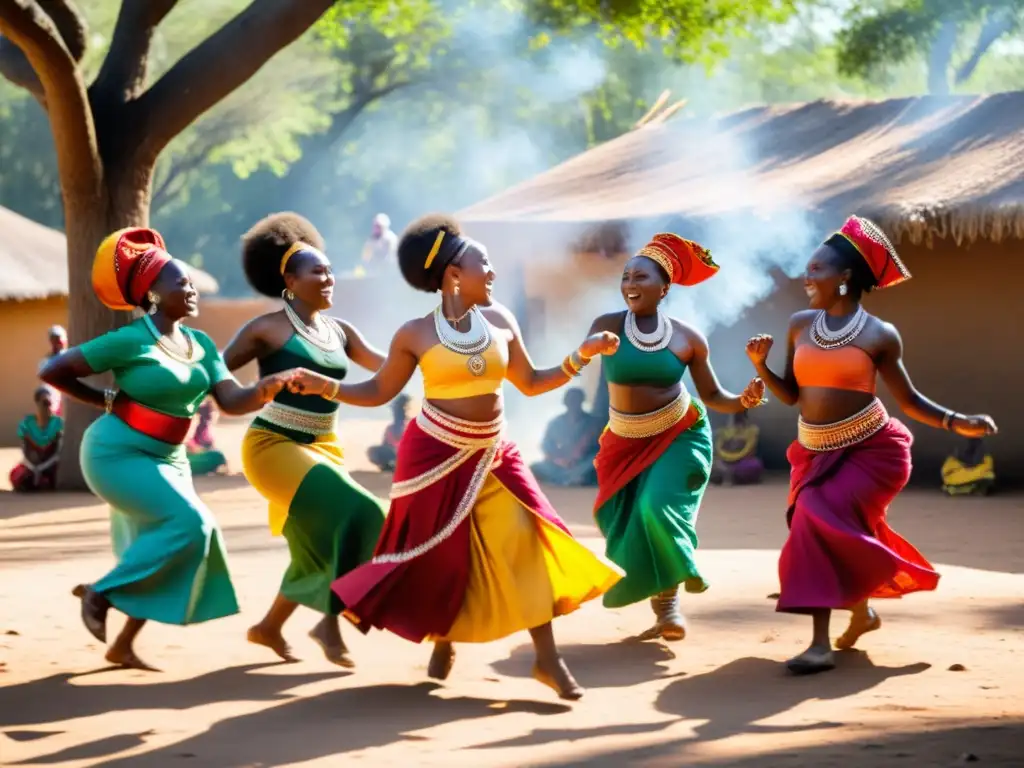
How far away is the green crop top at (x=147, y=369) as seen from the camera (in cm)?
684

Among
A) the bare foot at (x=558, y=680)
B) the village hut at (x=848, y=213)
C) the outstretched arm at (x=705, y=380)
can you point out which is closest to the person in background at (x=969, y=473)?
the village hut at (x=848, y=213)

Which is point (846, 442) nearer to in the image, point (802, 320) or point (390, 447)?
point (802, 320)

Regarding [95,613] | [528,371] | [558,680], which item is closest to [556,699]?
[558,680]

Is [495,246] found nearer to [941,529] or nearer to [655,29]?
[655,29]

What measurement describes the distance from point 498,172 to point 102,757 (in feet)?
166

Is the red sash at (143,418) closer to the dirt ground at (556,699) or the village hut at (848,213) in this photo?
the dirt ground at (556,699)

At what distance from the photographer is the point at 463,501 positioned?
21.5ft

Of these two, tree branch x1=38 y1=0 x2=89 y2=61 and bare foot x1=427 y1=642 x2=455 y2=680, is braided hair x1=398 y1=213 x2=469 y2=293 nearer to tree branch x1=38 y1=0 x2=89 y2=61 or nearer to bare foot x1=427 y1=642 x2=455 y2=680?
bare foot x1=427 y1=642 x2=455 y2=680

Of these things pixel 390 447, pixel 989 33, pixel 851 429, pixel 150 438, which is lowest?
pixel 390 447

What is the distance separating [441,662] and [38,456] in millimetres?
10148

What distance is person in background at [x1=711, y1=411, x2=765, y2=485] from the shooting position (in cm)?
1588

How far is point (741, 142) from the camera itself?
1828 centimetres

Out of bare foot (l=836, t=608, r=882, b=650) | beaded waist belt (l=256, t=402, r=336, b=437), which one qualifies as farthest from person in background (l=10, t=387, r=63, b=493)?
bare foot (l=836, t=608, r=882, b=650)

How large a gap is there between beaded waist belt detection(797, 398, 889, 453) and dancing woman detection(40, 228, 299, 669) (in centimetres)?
238
